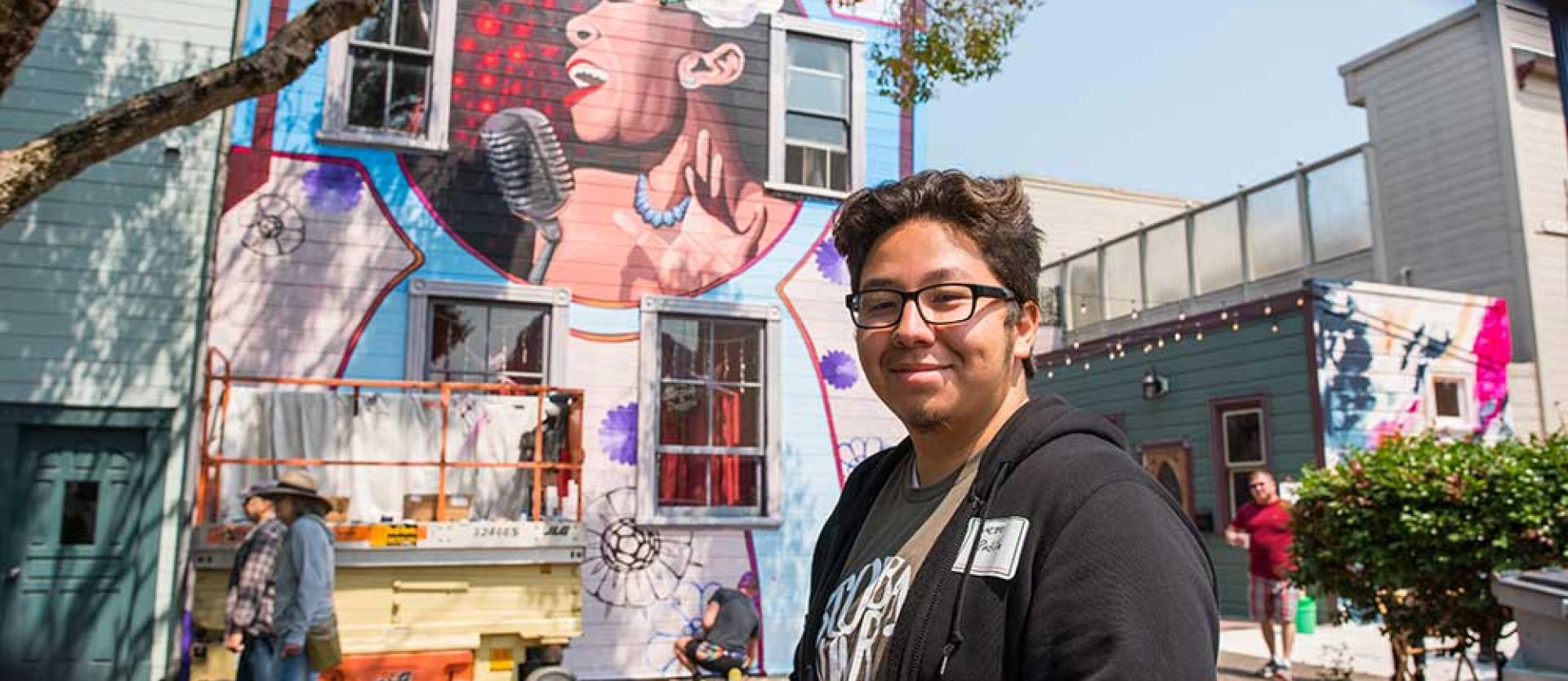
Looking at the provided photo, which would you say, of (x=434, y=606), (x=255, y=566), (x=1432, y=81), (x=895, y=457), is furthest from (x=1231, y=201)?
(x=895, y=457)

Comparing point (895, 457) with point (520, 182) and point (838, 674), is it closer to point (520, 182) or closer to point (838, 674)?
point (838, 674)

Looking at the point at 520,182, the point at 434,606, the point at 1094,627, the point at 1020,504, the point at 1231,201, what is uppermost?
the point at 1231,201

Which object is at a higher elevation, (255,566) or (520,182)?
(520,182)

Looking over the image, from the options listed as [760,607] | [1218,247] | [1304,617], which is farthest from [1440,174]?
[760,607]

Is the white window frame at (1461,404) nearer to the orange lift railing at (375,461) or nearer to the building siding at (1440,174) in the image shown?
the building siding at (1440,174)

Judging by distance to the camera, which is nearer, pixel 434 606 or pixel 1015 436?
pixel 1015 436

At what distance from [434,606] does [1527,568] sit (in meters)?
7.20

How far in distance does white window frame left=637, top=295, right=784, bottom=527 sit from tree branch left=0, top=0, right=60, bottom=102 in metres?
5.73

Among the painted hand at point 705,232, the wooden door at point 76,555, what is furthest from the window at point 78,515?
the painted hand at point 705,232

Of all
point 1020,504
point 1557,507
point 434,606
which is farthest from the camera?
point 434,606

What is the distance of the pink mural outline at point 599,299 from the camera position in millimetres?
10195

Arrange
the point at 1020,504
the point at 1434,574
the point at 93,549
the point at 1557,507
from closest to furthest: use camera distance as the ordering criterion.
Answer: the point at 1020,504 → the point at 1557,507 → the point at 1434,574 → the point at 93,549

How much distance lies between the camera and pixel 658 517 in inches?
411

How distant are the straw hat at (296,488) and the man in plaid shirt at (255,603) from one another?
217 millimetres
